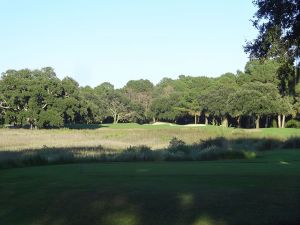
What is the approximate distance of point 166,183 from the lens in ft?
40.5

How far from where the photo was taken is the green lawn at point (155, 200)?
8867mm

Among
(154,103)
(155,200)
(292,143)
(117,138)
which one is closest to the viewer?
(155,200)

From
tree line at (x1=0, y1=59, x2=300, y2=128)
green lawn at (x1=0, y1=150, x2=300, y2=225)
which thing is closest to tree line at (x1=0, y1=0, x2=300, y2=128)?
tree line at (x1=0, y1=59, x2=300, y2=128)

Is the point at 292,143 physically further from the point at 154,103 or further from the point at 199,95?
the point at 154,103

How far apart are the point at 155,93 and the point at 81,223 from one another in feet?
469

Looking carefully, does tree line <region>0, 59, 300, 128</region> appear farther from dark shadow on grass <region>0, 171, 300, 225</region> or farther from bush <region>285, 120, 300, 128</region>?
dark shadow on grass <region>0, 171, 300, 225</region>

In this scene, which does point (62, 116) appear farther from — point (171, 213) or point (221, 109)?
point (171, 213)

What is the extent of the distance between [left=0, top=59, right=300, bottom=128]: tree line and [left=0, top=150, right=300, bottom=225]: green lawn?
42816 mm

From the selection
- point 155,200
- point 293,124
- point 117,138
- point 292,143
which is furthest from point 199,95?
point 155,200

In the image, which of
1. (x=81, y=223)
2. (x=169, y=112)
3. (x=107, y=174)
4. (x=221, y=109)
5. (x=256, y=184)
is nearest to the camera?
(x=81, y=223)

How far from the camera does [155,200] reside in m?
10.1

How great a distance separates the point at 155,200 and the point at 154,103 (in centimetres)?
11276

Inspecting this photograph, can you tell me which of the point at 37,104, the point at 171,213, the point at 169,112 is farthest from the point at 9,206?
the point at 169,112

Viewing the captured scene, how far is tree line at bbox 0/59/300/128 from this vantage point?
8112 cm
